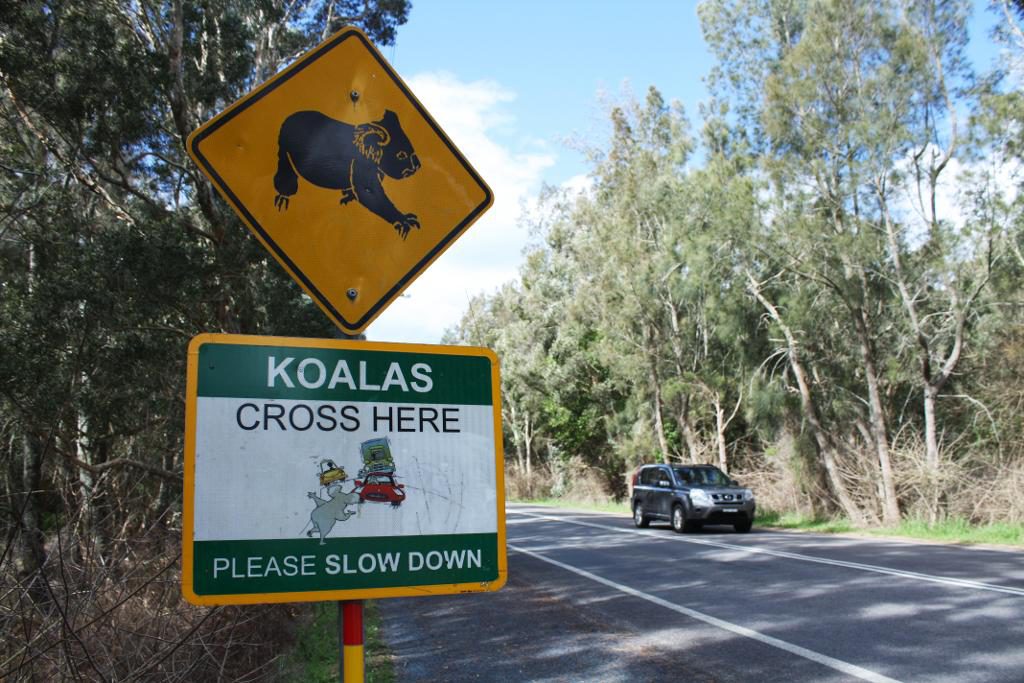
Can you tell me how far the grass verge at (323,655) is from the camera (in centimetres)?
630

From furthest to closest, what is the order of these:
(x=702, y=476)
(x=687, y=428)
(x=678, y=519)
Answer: (x=687, y=428) < (x=702, y=476) < (x=678, y=519)

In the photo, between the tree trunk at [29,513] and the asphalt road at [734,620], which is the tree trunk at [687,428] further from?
the tree trunk at [29,513]

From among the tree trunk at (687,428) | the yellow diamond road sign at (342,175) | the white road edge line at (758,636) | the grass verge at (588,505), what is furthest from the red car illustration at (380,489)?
the tree trunk at (687,428)

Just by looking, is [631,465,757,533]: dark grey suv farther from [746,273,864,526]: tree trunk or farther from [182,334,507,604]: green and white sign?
[182,334,507,604]: green and white sign

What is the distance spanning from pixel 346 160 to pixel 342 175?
48mm

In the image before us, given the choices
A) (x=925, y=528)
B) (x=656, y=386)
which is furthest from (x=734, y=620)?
(x=656, y=386)

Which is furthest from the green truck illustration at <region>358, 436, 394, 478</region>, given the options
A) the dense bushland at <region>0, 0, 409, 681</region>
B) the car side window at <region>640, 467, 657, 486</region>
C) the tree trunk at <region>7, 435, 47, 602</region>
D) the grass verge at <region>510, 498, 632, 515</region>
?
the grass verge at <region>510, 498, 632, 515</region>

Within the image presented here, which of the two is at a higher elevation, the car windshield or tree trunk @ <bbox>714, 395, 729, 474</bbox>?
tree trunk @ <bbox>714, 395, 729, 474</bbox>

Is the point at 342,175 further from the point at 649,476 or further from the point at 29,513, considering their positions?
the point at 649,476

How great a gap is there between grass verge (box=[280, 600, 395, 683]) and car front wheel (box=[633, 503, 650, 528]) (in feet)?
45.3

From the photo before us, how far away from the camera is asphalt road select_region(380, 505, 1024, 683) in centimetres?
650

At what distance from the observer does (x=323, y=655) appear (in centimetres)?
698

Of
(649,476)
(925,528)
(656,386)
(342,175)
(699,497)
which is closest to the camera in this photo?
(342,175)

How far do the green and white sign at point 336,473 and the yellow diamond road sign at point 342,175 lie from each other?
278 millimetres
